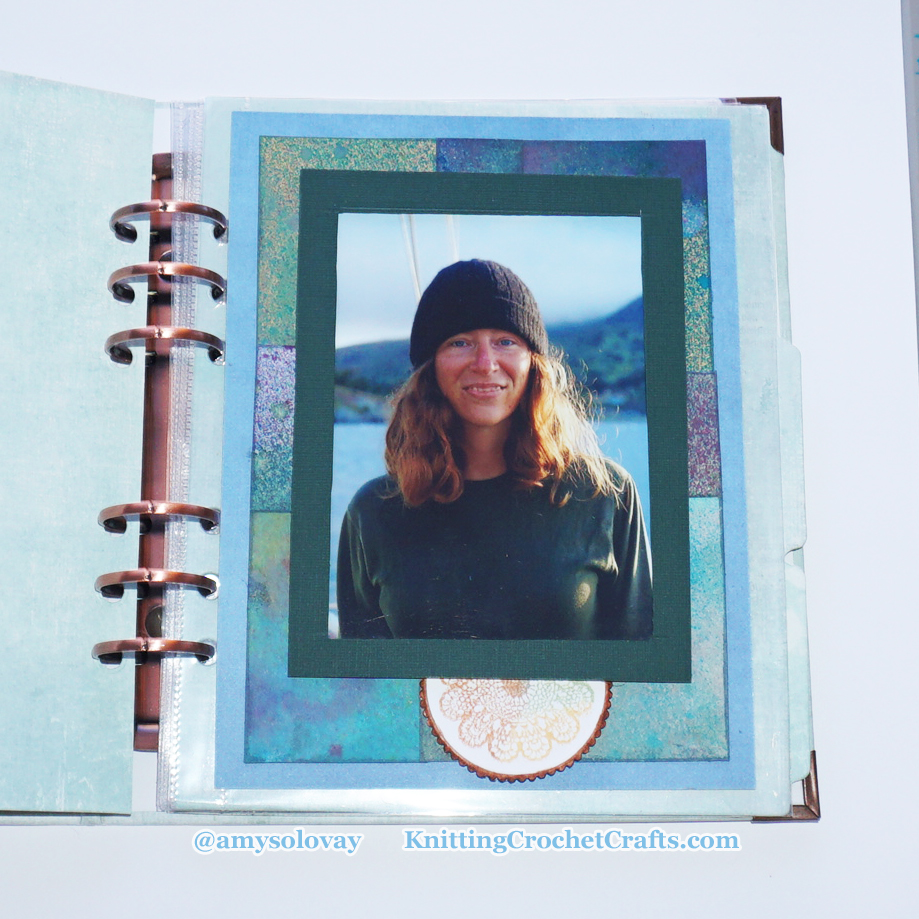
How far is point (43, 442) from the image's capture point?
24.3 inches

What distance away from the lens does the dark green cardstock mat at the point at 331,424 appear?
2.00 ft

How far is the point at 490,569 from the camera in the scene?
0.61 meters

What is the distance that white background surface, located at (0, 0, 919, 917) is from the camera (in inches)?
24.0

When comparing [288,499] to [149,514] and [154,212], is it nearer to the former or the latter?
[149,514]

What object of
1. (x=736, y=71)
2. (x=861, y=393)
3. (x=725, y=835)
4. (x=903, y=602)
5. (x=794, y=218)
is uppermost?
(x=736, y=71)

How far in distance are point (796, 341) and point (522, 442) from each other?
189mm

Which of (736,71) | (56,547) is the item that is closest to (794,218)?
(736,71)

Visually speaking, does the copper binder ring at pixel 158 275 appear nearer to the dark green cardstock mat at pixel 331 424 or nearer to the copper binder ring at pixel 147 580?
the dark green cardstock mat at pixel 331 424

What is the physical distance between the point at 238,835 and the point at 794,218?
51cm

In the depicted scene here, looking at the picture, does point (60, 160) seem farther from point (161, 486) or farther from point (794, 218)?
point (794, 218)

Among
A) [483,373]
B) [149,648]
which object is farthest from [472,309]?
[149,648]

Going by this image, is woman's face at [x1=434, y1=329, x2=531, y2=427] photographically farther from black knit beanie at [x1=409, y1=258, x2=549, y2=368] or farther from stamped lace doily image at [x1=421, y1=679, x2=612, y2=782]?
stamped lace doily image at [x1=421, y1=679, x2=612, y2=782]

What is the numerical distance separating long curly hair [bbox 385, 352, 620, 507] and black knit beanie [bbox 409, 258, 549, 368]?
0.05 ft

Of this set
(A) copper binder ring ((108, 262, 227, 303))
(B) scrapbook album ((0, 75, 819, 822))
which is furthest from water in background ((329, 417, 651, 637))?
(A) copper binder ring ((108, 262, 227, 303))
